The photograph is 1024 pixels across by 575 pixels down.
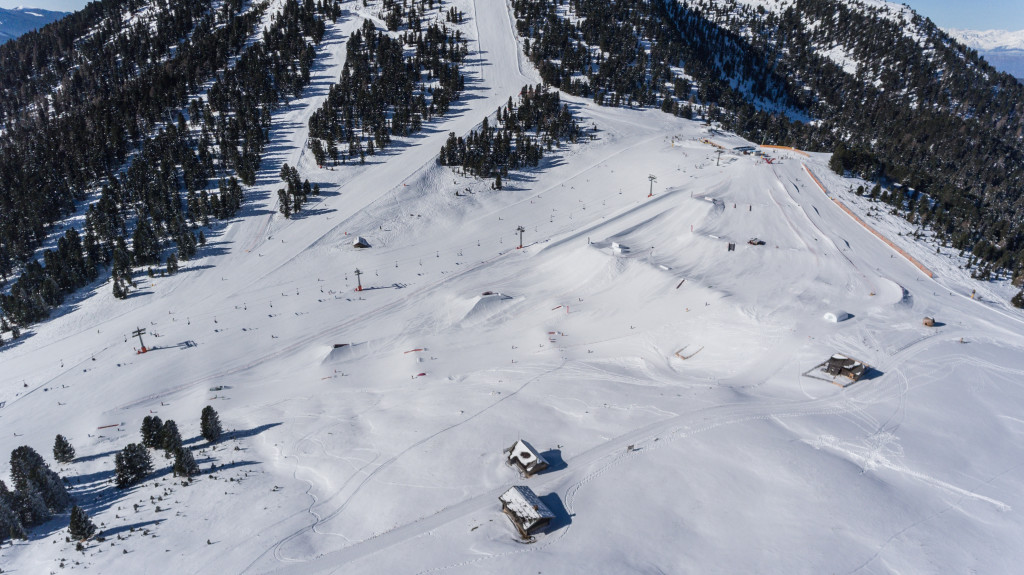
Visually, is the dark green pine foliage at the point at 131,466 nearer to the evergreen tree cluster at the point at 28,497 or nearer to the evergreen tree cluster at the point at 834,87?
the evergreen tree cluster at the point at 28,497

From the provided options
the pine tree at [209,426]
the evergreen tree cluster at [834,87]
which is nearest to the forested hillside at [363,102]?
the evergreen tree cluster at [834,87]

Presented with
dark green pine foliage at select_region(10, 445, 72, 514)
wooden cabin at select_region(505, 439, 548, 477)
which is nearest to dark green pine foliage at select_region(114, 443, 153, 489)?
dark green pine foliage at select_region(10, 445, 72, 514)

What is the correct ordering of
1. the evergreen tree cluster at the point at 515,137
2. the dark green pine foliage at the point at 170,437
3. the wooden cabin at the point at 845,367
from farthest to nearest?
the evergreen tree cluster at the point at 515,137 < the wooden cabin at the point at 845,367 < the dark green pine foliage at the point at 170,437

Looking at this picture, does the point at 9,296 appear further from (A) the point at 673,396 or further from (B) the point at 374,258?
(A) the point at 673,396

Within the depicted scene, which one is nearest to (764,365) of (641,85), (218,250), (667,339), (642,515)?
(667,339)

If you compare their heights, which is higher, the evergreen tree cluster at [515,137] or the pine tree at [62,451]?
the evergreen tree cluster at [515,137]

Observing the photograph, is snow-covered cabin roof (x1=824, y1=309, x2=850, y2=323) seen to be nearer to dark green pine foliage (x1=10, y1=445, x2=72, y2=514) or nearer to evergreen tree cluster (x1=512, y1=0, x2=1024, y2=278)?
evergreen tree cluster (x1=512, y1=0, x2=1024, y2=278)

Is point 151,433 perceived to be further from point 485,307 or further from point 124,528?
point 485,307
